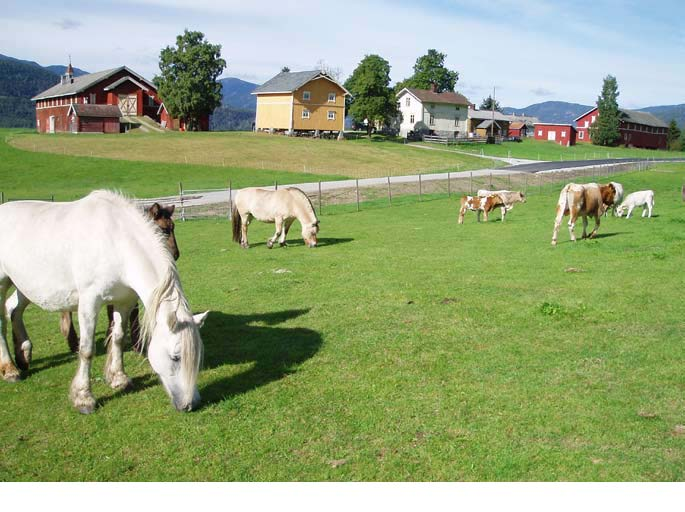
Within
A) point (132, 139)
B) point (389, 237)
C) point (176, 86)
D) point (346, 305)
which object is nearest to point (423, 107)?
point (176, 86)

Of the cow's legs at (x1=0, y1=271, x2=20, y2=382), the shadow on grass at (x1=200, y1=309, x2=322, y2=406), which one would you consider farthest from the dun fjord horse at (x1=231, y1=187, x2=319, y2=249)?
the cow's legs at (x1=0, y1=271, x2=20, y2=382)

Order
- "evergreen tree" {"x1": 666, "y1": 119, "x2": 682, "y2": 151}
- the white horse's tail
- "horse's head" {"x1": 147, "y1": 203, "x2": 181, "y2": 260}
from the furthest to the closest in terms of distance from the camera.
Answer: "evergreen tree" {"x1": 666, "y1": 119, "x2": 682, "y2": 151}, the white horse's tail, "horse's head" {"x1": 147, "y1": 203, "x2": 181, "y2": 260}

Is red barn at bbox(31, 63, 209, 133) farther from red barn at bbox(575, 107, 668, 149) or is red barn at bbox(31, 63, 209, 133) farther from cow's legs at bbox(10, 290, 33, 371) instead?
red barn at bbox(575, 107, 668, 149)

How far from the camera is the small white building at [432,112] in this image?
8662 cm

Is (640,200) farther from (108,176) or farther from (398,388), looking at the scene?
(108,176)

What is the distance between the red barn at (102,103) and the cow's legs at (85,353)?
70923 millimetres

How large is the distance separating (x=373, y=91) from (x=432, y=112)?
13.8 m

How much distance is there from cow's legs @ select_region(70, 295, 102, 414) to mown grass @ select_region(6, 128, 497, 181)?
1477 inches

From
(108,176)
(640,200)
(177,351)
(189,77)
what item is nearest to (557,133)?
(189,77)

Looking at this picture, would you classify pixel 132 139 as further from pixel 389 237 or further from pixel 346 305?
pixel 346 305

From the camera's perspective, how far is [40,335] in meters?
9.79

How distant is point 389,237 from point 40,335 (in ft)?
40.9

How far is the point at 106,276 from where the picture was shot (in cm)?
649

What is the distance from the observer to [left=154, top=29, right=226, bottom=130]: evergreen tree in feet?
242
